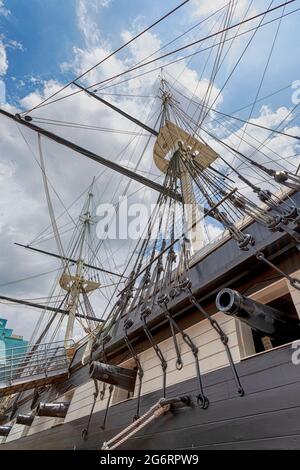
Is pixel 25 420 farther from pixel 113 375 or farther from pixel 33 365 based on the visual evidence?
pixel 113 375

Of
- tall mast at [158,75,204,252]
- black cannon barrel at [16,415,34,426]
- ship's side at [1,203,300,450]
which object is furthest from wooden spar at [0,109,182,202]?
black cannon barrel at [16,415,34,426]

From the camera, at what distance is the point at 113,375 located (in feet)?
11.6

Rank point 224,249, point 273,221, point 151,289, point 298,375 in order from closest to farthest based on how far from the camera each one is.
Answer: point 298,375, point 273,221, point 224,249, point 151,289

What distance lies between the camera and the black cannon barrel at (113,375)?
3.44 m

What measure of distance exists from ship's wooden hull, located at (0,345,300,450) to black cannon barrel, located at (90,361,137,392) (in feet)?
2.14

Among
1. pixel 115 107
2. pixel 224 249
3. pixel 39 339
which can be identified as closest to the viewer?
pixel 224 249

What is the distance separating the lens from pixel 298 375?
1.91 meters

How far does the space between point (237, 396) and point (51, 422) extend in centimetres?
478

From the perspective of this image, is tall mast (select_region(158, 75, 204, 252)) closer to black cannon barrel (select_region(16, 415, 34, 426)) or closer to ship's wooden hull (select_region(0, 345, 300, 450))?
ship's wooden hull (select_region(0, 345, 300, 450))

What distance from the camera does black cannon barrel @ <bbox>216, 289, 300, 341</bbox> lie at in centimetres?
210

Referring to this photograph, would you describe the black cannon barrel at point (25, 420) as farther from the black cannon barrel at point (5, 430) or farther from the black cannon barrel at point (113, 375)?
the black cannon barrel at point (113, 375)

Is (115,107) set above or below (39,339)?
above

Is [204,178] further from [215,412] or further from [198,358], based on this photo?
[215,412]

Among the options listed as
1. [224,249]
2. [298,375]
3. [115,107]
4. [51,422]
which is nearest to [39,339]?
[51,422]
